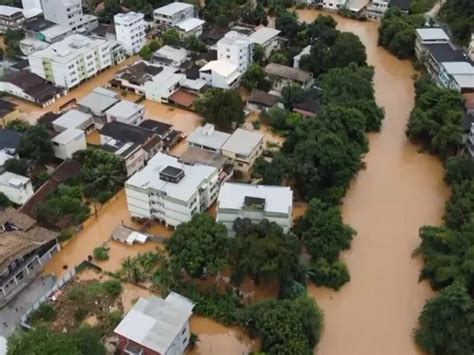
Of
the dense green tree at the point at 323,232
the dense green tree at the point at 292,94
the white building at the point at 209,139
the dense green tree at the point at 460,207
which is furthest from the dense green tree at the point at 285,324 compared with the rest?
the dense green tree at the point at 292,94

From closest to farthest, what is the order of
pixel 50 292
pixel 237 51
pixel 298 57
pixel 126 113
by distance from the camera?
pixel 50 292 → pixel 126 113 → pixel 237 51 → pixel 298 57

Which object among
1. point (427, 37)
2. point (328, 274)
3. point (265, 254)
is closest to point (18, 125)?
point (265, 254)

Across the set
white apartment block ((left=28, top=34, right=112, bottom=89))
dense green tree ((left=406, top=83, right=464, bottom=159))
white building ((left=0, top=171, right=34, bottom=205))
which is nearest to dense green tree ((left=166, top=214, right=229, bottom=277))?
white building ((left=0, top=171, right=34, bottom=205))

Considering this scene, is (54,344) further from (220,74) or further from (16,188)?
(220,74)

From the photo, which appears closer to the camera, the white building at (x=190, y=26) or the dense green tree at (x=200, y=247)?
the dense green tree at (x=200, y=247)

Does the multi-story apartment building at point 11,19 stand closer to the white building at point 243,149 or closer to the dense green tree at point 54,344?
the white building at point 243,149

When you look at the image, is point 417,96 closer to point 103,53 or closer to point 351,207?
point 351,207
